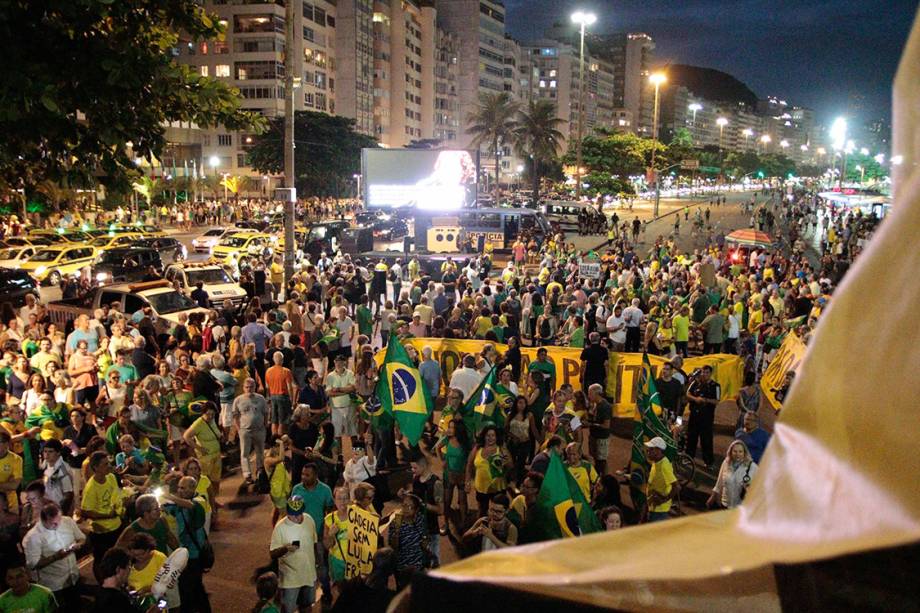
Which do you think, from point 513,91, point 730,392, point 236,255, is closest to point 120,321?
point 730,392

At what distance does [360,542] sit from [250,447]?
12.8 feet

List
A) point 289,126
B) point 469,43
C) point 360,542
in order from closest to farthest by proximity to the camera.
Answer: point 360,542 < point 289,126 < point 469,43

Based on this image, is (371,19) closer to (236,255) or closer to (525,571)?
(236,255)

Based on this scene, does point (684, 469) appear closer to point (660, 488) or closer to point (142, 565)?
point (660, 488)

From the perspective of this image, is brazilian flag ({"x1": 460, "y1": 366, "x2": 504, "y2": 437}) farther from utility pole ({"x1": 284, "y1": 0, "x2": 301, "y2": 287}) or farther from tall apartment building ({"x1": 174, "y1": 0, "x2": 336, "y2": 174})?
tall apartment building ({"x1": 174, "y1": 0, "x2": 336, "y2": 174})

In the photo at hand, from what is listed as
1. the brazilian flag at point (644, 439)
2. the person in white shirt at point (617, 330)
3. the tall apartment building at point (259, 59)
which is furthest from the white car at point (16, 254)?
the tall apartment building at point (259, 59)

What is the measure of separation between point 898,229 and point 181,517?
657 centimetres

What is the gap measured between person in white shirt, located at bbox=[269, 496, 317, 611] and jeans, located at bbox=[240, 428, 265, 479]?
3.46 m

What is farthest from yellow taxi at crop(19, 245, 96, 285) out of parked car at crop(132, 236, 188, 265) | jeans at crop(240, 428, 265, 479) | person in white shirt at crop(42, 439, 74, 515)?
person in white shirt at crop(42, 439, 74, 515)

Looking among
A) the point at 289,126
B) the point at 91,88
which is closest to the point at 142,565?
the point at 91,88

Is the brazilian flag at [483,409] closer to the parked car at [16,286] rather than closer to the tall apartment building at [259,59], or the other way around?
the parked car at [16,286]

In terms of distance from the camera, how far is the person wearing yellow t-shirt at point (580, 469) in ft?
24.6

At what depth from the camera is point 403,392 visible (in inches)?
383

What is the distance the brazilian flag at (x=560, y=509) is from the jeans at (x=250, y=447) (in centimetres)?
460
